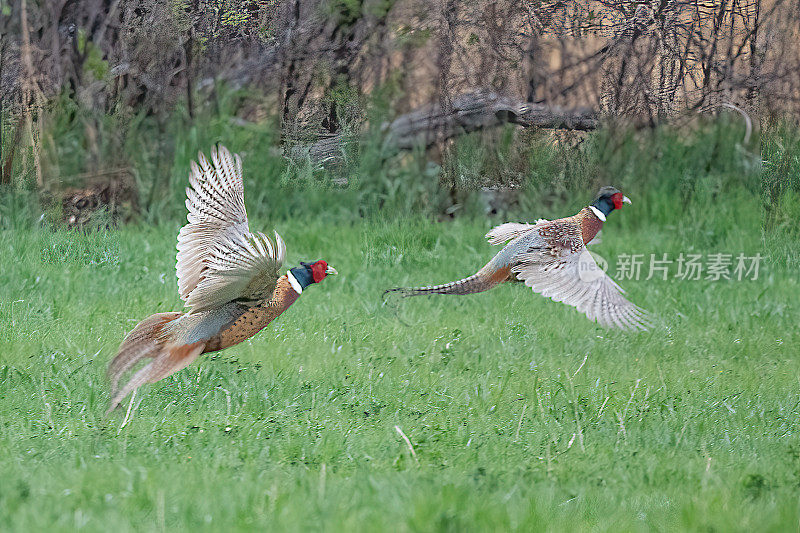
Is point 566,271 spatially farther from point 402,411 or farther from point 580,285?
point 402,411

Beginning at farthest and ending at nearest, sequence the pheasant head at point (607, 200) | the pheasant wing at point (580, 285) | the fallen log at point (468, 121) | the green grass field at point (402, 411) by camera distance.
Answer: the fallen log at point (468, 121) < the pheasant head at point (607, 200) < the pheasant wing at point (580, 285) < the green grass field at point (402, 411)

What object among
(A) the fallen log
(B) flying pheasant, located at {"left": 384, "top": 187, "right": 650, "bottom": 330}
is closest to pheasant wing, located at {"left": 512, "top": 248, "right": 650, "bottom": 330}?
(B) flying pheasant, located at {"left": 384, "top": 187, "right": 650, "bottom": 330}

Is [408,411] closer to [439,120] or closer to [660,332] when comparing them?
[660,332]

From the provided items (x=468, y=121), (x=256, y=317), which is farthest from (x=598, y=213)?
(x=468, y=121)

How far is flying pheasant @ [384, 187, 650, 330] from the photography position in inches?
219

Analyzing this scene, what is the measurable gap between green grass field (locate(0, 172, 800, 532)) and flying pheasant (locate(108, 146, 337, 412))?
0.29 metres

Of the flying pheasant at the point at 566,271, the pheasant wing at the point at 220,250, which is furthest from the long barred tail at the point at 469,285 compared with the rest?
the pheasant wing at the point at 220,250

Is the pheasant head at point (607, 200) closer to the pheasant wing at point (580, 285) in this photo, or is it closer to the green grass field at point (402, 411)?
the pheasant wing at point (580, 285)

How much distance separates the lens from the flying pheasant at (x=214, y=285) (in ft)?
14.8

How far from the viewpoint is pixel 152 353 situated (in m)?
4.61

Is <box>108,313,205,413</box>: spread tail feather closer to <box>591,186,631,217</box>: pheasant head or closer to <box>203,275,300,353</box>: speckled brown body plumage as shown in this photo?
<box>203,275,300,353</box>: speckled brown body plumage

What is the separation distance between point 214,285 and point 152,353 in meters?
0.45

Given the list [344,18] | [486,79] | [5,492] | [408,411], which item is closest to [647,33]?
[486,79]

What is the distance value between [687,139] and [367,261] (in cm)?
375
